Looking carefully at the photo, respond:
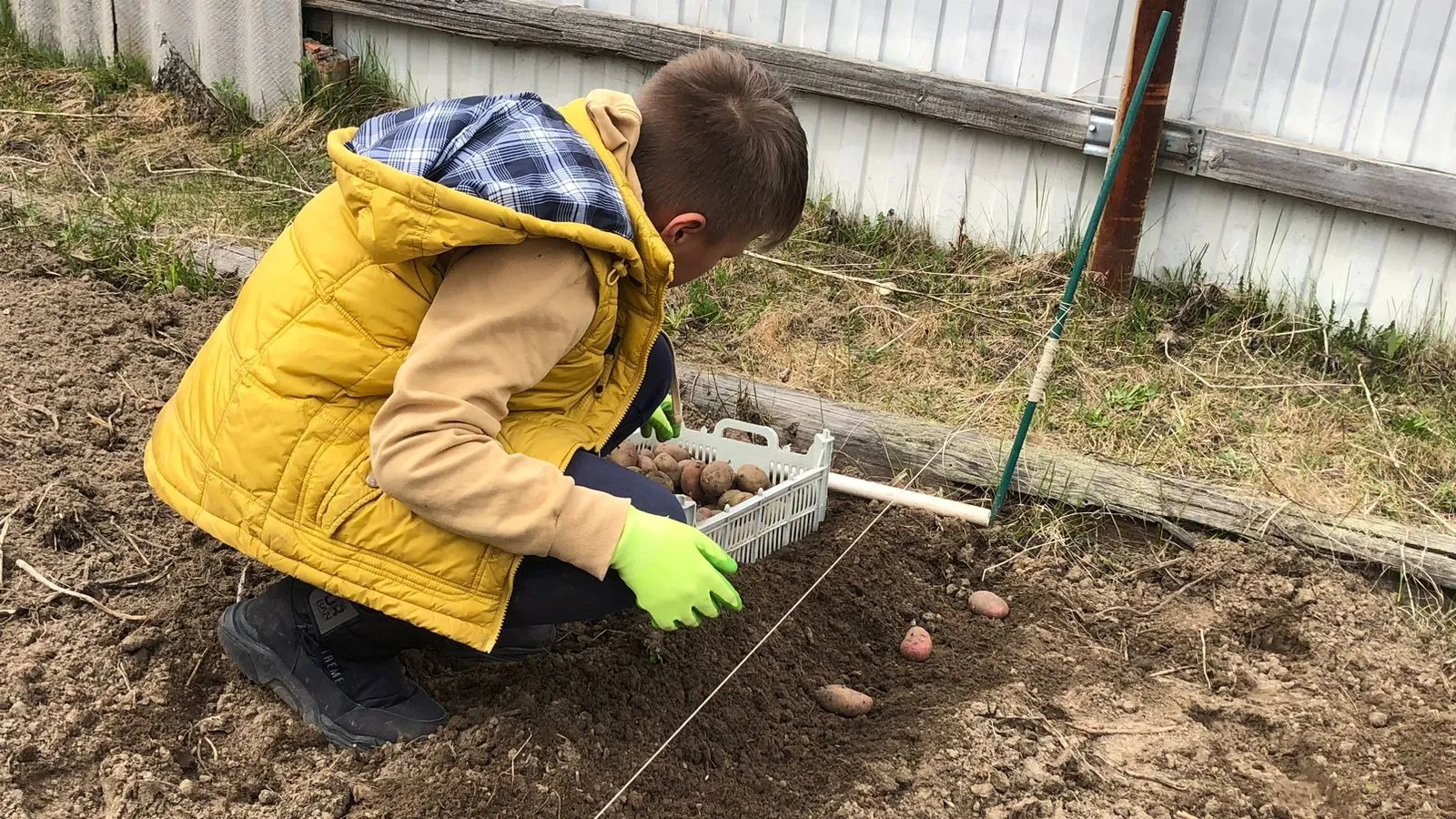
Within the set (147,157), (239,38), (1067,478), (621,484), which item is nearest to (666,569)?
(621,484)

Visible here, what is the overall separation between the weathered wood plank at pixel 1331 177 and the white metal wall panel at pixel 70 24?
3.90 meters

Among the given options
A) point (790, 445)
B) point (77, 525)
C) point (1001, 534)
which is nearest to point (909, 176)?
point (790, 445)

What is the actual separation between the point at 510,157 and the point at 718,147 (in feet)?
0.95

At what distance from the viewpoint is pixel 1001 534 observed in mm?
2406

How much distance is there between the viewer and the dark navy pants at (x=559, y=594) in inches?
62.7

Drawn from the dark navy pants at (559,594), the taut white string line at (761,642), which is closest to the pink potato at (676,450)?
the taut white string line at (761,642)

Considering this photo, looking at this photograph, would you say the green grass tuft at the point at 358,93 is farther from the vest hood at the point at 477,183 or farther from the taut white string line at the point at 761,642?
the vest hood at the point at 477,183

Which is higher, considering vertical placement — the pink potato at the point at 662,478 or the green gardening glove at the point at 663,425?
the green gardening glove at the point at 663,425

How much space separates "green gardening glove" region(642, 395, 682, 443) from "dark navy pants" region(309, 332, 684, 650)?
53 centimetres

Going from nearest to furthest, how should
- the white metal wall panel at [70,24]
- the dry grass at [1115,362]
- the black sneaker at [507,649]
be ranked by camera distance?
the black sneaker at [507,649] → the dry grass at [1115,362] → the white metal wall panel at [70,24]

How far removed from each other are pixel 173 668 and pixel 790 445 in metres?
1.37

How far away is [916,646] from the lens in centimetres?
210

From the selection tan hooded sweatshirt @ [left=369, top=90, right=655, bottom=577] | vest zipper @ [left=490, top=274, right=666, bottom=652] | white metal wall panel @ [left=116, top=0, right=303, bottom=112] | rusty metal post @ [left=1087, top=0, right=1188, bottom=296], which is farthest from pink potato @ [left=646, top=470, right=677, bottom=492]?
white metal wall panel @ [left=116, top=0, right=303, bottom=112]

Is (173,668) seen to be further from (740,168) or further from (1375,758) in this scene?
(1375,758)
